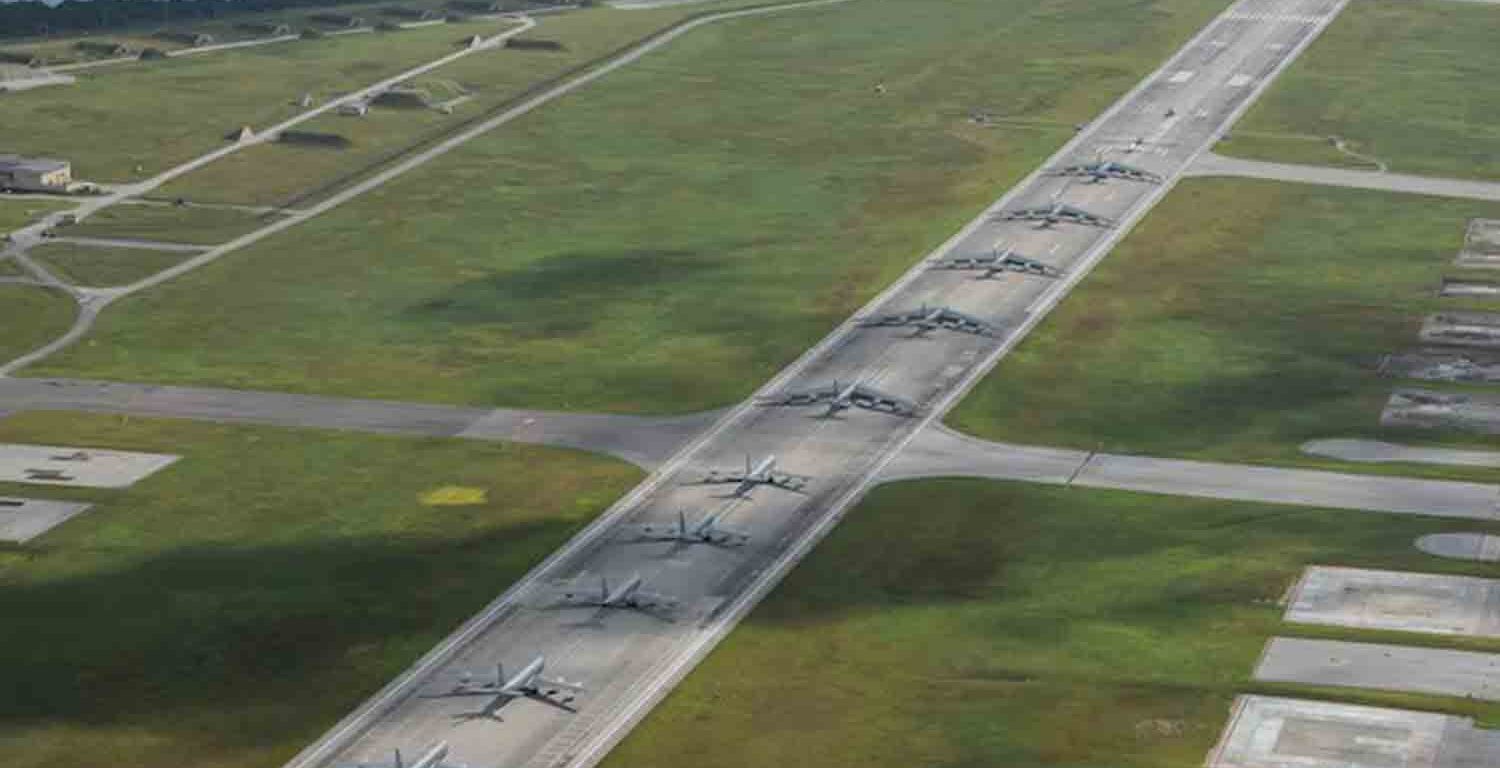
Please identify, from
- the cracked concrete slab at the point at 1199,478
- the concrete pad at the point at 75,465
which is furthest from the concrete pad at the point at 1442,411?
the concrete pad at the point at 75,465

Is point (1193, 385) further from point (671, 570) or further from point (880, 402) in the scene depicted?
point (671, 570)

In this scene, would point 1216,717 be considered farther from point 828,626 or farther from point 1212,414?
point 1212,414

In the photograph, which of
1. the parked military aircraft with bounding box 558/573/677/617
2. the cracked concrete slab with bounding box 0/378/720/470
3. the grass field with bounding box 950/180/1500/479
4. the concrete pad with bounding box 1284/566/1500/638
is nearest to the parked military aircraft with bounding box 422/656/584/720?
the parked military aircraft with bounding box 558/573/677/617

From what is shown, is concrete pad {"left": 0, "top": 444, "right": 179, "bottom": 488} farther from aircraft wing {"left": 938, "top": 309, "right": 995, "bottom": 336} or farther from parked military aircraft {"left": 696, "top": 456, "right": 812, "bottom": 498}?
aircraft wing {"left": 938, "top": 309, "right": 995, "bottom": 336}

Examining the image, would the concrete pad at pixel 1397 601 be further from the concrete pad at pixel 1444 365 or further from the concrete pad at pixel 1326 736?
the concrete pad at pixel 1444 365

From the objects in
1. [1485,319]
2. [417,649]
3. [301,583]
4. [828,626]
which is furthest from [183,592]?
[1485,319]

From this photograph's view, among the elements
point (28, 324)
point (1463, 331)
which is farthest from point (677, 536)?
point (1463, 331)
